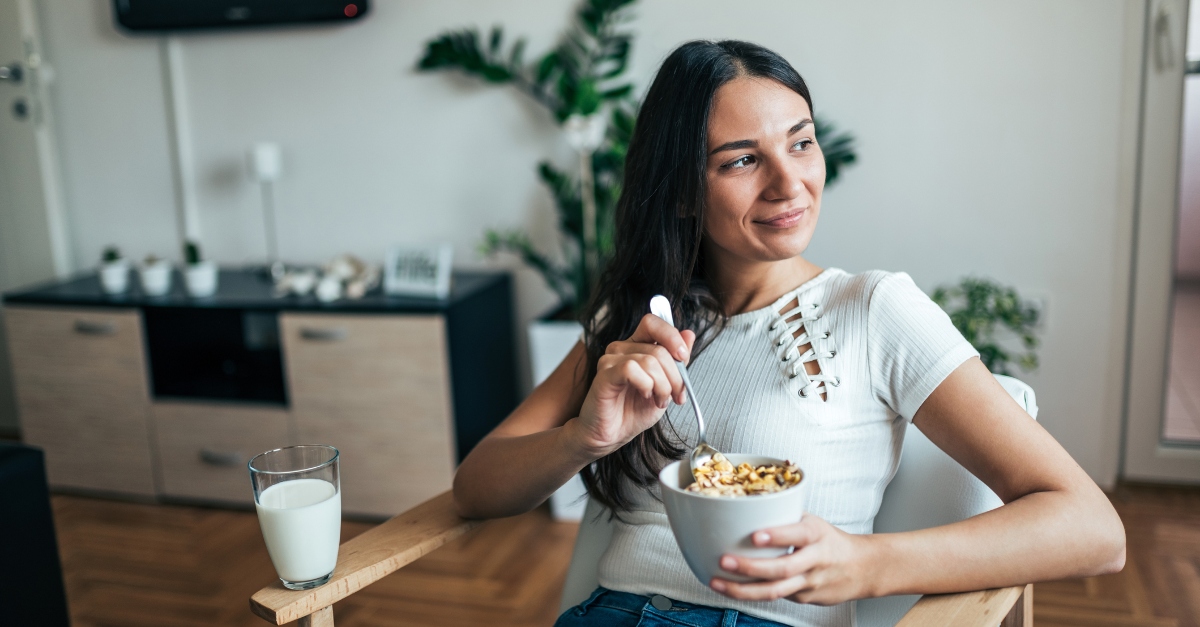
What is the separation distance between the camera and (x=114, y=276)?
292 cm

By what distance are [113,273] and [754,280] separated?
7.89 ft

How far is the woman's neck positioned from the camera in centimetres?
127

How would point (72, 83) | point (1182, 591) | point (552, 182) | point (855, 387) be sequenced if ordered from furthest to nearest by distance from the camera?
point (72, 83) → point (552, 182) → point (1182, 591) → point (855, 387)

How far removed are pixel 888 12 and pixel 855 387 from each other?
171cm

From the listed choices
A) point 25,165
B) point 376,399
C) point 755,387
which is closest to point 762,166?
point 755,387

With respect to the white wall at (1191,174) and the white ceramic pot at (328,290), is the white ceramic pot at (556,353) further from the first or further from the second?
the white wall at (1191,174)

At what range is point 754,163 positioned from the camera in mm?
1175

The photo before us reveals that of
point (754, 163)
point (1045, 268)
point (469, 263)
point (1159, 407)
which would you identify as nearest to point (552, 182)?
point (469, 263)

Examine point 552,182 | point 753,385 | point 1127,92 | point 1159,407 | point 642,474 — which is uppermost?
point 1127,92

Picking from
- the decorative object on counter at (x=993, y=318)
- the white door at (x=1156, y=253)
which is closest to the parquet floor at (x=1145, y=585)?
the white door at (x=1156, y=253)

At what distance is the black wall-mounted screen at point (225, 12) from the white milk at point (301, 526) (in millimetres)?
2168

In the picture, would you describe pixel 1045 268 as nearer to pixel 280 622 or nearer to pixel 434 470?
pixel 434 470

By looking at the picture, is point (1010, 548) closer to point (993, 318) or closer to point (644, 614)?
point (644, 614)

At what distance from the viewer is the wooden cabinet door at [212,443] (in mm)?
2760
